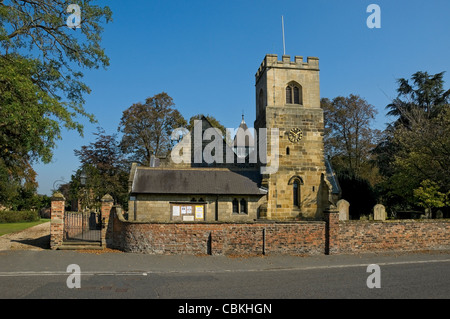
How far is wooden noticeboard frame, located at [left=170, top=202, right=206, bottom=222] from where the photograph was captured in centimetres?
2220

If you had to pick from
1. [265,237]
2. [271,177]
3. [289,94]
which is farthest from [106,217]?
[289,94]

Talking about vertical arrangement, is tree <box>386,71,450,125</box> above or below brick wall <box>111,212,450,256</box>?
above

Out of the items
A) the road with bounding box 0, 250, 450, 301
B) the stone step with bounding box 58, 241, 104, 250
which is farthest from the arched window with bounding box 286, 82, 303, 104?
the stone step with bounding box 58, 241, 104, 250

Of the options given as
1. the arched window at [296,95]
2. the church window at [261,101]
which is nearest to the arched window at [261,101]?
the church window at [261,101]

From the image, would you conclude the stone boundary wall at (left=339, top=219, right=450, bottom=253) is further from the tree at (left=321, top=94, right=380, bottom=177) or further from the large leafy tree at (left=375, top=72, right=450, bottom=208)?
the tree at (left=321, top=94, right=380, bottom=177)

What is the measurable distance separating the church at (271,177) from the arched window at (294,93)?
0.07 metres

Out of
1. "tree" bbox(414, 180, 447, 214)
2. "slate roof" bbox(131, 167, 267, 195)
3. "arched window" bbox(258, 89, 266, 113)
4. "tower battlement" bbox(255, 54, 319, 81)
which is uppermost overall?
"tower battlement" bbox(255, 54, 319, 81)

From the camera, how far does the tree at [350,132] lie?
130ft

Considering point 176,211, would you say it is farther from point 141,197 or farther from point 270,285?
point 270,285

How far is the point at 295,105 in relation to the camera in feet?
83.7

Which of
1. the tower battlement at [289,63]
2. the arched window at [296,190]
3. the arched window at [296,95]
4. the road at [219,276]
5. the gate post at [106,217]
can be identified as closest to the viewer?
the road at [219,276]

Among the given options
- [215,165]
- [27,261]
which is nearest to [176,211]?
[215,165]

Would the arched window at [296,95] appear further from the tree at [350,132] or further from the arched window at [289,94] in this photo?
the tree at [350,132]

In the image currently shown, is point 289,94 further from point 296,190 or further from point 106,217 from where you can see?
point 106,217
